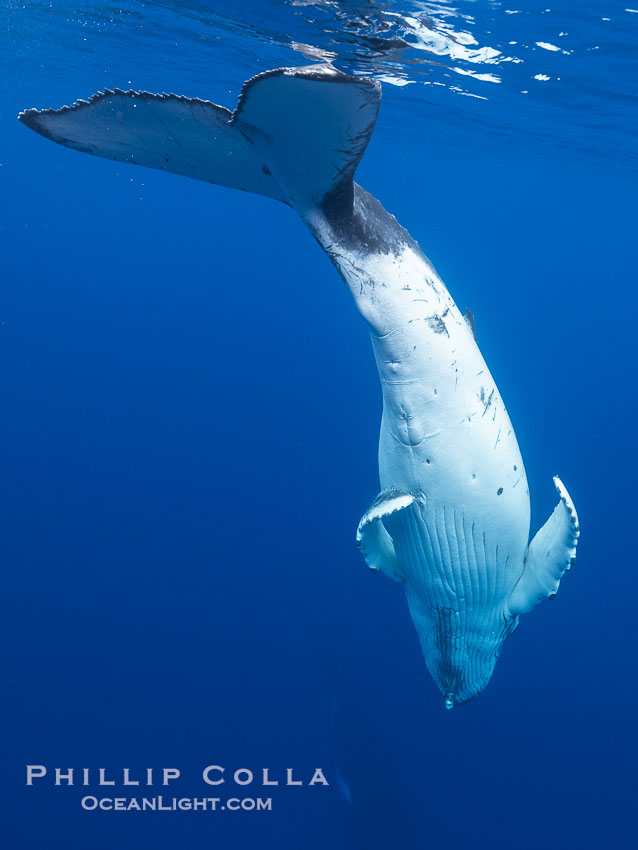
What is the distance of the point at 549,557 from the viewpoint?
4367 millimetres

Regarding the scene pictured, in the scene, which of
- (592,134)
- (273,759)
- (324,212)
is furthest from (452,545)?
(592,134)

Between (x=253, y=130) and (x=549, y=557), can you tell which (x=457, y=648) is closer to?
(x=549, y=557)

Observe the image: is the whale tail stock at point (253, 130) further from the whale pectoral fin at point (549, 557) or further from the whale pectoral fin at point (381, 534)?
the whale pectoral fin at point (549, 557)

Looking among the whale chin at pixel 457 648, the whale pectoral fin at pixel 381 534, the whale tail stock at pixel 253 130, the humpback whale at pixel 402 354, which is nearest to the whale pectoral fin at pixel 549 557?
the humpback whale at pixel 402 354

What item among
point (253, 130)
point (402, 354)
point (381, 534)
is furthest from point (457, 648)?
point (253, 130)

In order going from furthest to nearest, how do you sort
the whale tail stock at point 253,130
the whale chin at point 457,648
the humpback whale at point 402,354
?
1. the whale chin at point 457,648
2. the humpback whale at point 402,354
3. the whale tail stock at point 253,130

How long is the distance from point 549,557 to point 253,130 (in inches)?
140

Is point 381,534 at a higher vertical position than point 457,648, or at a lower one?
higher

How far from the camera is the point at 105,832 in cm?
956

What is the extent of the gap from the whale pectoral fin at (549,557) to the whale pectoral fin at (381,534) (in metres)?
1.02

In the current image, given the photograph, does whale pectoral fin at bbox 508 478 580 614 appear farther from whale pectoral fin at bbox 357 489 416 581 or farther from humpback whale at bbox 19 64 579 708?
whale pectoral fin at bbox 357 489 416 581

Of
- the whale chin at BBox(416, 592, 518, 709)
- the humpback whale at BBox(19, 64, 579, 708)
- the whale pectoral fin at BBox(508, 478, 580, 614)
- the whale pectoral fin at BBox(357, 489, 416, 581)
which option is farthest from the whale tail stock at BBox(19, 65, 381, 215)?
the whale chin at BBox(416, 592, 518, 709)

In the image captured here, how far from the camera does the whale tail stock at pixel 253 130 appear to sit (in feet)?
8.19

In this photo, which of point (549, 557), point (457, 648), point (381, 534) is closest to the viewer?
point (549, 557)
